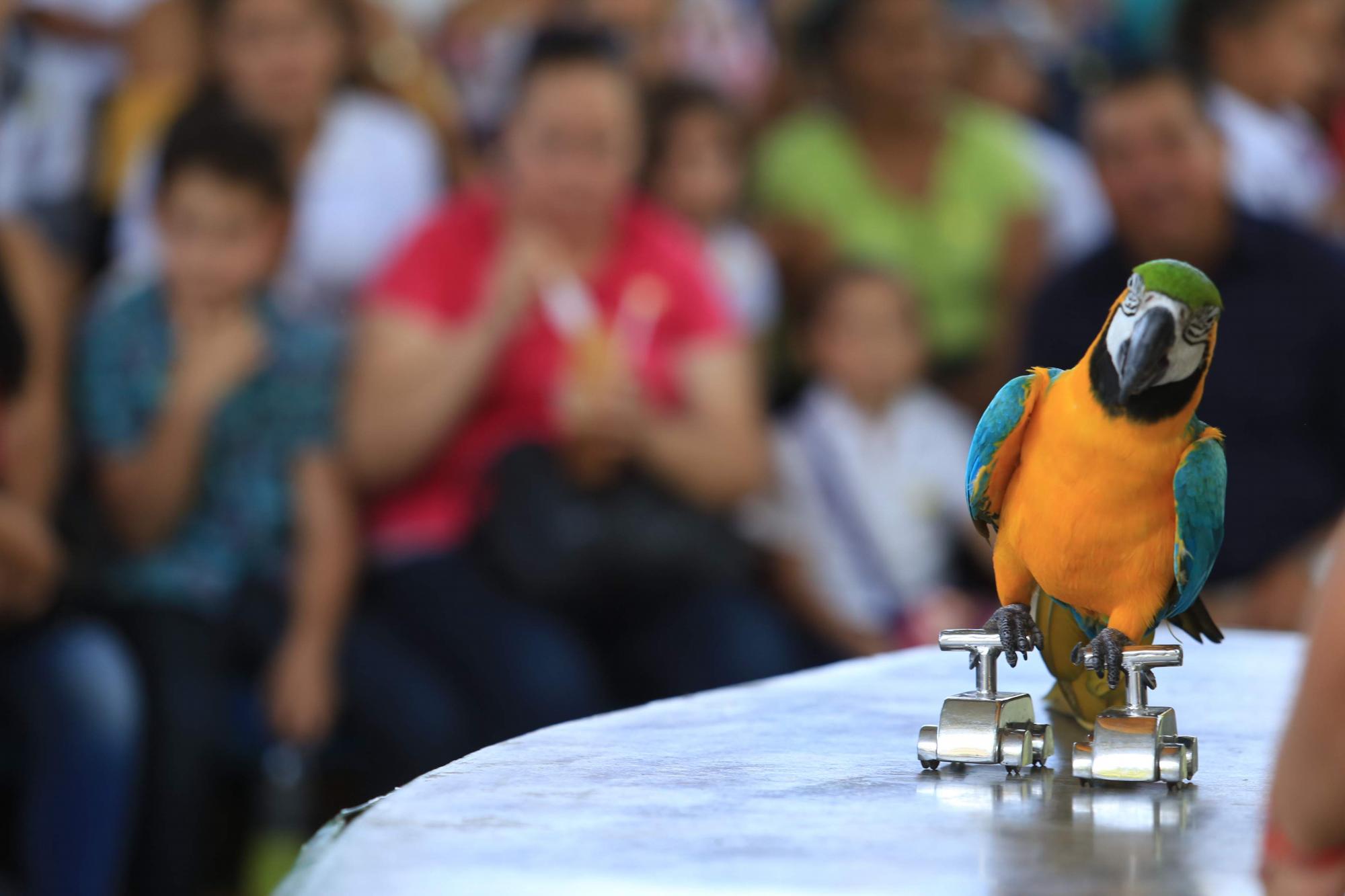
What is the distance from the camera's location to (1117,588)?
2.87 feet

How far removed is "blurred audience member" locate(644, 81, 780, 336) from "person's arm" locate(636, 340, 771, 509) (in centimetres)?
31

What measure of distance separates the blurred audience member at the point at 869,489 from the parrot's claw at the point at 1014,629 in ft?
4.07

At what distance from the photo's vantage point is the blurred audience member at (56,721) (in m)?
1.79

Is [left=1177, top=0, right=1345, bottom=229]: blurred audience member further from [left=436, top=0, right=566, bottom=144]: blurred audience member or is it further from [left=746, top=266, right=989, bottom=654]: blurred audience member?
[left=436, top=0, right=566, bottom=144]: blurred audience member

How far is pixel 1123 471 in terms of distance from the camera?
2.83 ft

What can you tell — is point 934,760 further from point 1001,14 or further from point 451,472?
point 1001,14

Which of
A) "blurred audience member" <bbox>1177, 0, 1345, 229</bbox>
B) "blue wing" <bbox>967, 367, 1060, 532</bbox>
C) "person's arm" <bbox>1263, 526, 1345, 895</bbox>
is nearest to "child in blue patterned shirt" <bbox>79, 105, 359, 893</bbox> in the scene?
"blue wing" <bbox>967, 367, 1060, 532</bbox>

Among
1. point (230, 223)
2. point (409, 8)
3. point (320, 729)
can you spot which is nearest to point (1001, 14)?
point (409, 8)

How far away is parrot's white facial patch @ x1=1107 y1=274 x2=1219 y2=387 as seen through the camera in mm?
828

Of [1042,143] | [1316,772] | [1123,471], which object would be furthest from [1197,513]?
[1042,143]

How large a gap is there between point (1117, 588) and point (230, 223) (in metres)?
1.47

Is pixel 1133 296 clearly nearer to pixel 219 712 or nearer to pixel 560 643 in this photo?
pixel 560 643

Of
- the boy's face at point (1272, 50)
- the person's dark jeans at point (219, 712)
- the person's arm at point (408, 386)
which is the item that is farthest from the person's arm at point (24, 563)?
the boy's face at point (1272, 50)

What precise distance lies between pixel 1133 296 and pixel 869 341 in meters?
1.50
